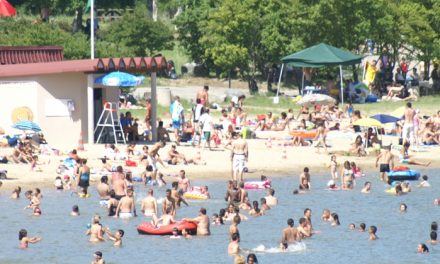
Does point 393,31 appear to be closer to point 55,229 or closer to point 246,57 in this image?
point 246,57

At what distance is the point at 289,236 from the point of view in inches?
1182

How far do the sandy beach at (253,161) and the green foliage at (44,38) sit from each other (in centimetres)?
1056

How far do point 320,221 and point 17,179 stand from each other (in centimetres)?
793

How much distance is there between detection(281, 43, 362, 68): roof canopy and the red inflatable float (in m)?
21.1

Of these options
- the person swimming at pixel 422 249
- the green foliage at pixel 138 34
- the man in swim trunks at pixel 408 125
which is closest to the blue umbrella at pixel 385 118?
the man in swim trunks at pixel 408 125

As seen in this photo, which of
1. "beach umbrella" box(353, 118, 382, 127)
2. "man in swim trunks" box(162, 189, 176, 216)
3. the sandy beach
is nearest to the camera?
"man in swim trunks" box(162, 189, 176, 216)

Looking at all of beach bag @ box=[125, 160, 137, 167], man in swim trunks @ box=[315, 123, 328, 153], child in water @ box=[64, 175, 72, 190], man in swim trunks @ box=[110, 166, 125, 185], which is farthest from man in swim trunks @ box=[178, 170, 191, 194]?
man in swim trunks @ box=[315, 123, 328, 153]

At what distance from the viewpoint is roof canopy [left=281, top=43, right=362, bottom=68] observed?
51.1m

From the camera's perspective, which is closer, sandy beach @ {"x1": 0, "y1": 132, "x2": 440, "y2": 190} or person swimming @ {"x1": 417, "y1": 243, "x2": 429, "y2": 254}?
person swimming @ {"x1": 417, "y1": 243, "x2": 429, "y2": 254}

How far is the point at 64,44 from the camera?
53281 millimetres

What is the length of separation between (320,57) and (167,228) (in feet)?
71.2

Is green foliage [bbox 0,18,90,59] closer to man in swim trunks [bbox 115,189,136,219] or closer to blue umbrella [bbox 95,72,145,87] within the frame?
blue umbrella [bbox 95,72,145,87]

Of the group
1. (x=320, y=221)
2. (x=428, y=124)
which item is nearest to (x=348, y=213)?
(x=320, y=221)

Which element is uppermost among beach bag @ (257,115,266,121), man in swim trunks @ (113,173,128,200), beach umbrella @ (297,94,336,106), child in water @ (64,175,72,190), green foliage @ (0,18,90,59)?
green foliage @ (0,18,90,59)
